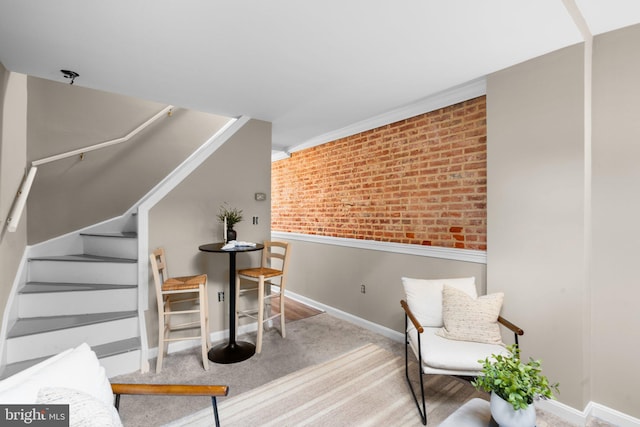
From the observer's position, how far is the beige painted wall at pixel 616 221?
1.90 meters

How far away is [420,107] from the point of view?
3.03 meters

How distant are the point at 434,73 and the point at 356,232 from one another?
80.6 inches

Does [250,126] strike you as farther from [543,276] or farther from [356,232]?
[543,276]

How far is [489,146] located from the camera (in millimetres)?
2424

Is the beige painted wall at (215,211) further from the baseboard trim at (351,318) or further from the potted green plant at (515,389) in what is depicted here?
the potted green plant at (515,389)

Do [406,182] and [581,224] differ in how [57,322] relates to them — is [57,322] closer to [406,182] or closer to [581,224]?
[406,182]

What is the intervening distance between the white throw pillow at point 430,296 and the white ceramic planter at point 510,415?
1097 mm

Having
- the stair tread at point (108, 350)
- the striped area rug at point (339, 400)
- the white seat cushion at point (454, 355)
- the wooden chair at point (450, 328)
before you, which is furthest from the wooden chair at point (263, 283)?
the white seat cushion at point (454, 355)

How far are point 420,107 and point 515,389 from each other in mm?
2611

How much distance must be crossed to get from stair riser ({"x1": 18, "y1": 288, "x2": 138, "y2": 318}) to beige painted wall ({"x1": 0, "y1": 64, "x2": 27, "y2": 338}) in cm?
25

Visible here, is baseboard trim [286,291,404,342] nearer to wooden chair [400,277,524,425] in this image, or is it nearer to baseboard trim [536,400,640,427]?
wooden chair [400,277,524,425]

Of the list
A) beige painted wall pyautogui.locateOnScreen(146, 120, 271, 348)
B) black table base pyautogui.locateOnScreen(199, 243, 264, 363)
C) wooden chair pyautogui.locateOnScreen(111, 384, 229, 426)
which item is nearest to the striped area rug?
black table base pyautogui.locateOnScreen(199, 243, 264, 363)

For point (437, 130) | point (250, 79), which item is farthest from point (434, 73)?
point (250, 79)

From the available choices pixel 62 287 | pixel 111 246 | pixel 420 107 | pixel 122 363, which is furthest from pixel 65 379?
pixel 420 107
